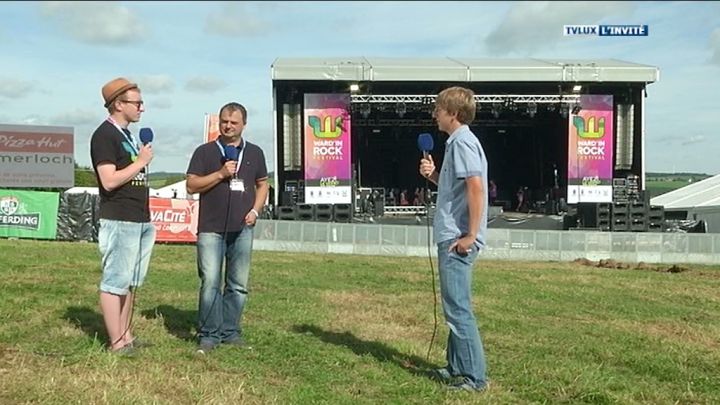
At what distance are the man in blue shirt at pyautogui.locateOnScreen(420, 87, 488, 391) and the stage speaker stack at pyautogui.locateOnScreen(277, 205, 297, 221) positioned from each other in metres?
19.2

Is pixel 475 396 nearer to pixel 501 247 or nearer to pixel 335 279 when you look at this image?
pixel 335 279

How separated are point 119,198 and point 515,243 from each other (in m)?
17.8

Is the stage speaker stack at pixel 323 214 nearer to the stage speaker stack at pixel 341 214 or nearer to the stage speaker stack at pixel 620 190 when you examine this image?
the stage speaker stack at pixel 341 214

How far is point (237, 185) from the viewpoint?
5195 millimetres

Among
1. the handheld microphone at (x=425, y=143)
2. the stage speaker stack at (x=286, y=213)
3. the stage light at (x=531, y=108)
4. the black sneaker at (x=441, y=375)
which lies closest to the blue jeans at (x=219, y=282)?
the handheld microphone at (x=425, y=143)

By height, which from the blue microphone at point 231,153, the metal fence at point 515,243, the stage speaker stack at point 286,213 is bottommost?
the metal fence at point 515,243

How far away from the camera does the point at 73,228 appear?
78.5 ft

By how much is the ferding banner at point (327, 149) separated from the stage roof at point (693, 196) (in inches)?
627

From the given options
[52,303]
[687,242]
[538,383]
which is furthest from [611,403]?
[687,242]

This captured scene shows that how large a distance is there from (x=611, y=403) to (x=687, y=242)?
62.6ft

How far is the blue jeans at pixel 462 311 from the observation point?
434 centimetres

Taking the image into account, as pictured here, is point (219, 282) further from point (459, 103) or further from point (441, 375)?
point (459, 103)

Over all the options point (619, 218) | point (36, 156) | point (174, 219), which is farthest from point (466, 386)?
point (36, 156)

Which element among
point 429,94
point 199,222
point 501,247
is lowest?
point 501,247
